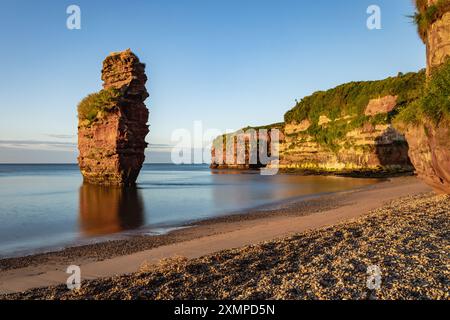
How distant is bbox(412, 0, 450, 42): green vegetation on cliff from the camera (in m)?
12.2

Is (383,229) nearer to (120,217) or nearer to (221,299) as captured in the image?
(221,299)

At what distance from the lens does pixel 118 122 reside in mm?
38656

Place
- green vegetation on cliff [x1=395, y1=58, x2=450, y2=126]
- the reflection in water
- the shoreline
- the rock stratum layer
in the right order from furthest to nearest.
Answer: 1. the rock stratum layer
2. the reflection in water
3. green vegetation on cliff [x1=395, y1=58, x2=450, y2=126]
4. the shoreline

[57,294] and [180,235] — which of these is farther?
[180,235]

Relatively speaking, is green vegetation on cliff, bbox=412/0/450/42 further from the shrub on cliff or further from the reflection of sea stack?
the shrub on cliff

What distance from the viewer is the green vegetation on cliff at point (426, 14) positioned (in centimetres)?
1219

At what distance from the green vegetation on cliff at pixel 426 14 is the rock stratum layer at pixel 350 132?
34.4 metres

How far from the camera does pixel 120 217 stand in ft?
67.1

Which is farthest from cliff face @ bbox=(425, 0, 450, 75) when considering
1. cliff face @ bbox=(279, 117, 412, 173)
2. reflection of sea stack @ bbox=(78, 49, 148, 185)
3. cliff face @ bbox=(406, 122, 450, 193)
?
cliff face @ bbox=(279, 117, 412, 173)

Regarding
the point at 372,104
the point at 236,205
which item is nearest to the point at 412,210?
the point at 236,205

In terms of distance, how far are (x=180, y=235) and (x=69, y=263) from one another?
4.88 m

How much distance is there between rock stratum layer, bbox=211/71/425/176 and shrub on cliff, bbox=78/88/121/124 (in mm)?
34319

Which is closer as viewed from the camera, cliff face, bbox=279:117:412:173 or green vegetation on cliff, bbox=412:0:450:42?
green vegetation on cliff, bbox=412:0:450:42

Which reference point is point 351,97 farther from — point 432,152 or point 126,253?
point 126,253
